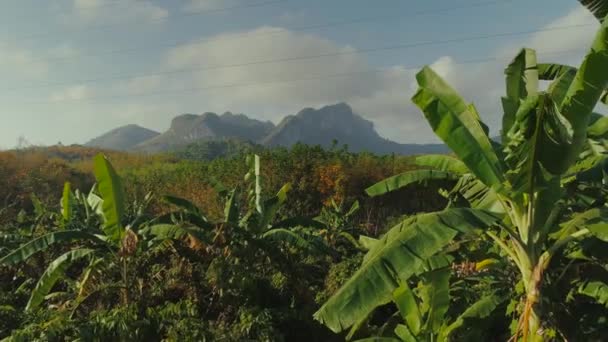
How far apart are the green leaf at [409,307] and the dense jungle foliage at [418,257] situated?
10 millimetres

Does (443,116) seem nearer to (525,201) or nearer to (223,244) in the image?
(525,201)

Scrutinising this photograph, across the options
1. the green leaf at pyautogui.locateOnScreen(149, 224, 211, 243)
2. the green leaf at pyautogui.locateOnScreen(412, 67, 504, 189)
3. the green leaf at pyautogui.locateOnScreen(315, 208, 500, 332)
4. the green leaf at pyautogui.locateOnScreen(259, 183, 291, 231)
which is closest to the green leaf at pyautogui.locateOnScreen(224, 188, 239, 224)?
the green leaf at pyautogui.locateOnScreen(259, 183, 291, 231)

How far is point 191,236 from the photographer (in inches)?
269

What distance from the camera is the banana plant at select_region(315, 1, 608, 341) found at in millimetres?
3479

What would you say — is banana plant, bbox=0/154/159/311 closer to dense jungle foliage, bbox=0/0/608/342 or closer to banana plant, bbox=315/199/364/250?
dense jungle foliage, bbox=0/0/608/342

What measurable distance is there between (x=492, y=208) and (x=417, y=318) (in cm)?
138

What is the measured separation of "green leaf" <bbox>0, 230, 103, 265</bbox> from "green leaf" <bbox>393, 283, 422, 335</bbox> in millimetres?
5032

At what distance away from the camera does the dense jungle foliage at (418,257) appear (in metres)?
3.75

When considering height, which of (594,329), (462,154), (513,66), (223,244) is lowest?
(594,329)

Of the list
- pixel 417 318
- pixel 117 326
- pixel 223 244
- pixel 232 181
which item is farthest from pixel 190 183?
pixel 417 318

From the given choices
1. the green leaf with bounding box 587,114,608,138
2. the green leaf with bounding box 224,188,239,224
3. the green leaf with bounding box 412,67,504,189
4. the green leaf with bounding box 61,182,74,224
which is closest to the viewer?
the green leaf with bounding box 412,67,504,189

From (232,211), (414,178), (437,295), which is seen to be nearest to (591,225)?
(437,295)

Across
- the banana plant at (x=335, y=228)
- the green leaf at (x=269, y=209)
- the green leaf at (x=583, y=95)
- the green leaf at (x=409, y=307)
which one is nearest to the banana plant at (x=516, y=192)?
the green leaf at (x=583, y=95)

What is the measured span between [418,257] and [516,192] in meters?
1.08
